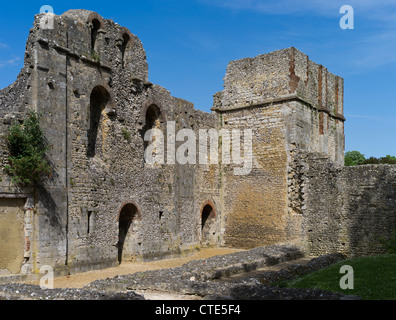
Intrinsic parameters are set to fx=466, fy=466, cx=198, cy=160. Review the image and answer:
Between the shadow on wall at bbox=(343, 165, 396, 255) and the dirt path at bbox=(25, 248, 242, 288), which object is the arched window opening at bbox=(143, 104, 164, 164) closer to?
the dirt path at bbox=(25, 248, 242, 288)

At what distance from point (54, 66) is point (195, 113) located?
8.39 m

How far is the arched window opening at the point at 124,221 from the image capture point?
17672 mm

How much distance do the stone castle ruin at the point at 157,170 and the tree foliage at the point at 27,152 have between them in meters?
0.23

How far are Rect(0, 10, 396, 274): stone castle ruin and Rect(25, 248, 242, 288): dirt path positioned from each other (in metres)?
0.41

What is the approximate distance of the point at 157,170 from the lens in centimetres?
1897

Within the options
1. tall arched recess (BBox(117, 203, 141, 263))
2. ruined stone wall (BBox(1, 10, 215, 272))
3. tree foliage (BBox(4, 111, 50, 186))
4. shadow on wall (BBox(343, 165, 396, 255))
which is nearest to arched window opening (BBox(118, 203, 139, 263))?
tall arched recess (BBox(117, 203, 141, 263))

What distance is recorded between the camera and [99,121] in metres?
16.9

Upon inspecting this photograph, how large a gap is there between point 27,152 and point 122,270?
5.28 metres

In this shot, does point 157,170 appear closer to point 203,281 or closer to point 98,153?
point 98,153

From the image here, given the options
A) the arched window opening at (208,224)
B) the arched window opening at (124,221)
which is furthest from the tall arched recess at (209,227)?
the arched window opening at (124,221)

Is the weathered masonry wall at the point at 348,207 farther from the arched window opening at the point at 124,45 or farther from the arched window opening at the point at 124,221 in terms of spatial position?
the arched window opening at the point at 124,45

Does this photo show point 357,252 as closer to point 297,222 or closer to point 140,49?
point 297,222
